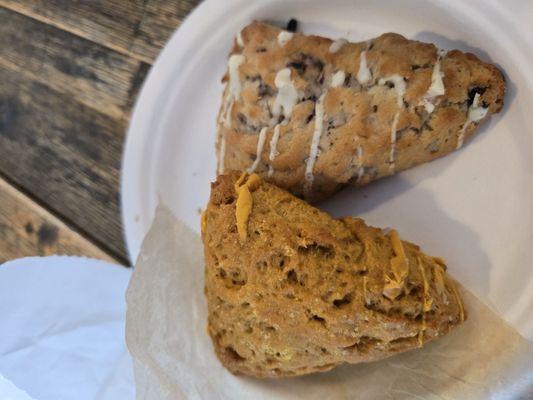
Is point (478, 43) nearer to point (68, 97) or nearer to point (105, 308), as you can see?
point (105, 308)

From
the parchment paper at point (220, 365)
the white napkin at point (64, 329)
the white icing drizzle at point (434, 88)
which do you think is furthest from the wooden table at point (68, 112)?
the white icing drizzle at point (434, 88)

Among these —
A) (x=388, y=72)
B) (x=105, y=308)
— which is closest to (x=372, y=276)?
(x=388, y=72)

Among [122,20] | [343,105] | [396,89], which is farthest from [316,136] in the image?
[122,20]

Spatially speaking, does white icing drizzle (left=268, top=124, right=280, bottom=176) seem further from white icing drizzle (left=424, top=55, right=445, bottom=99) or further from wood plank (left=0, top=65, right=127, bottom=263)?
wood plank (left=0, top=65, right=127, bottom=263)

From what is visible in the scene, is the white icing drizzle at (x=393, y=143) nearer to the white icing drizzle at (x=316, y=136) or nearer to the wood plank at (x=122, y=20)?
the white icing drizzle at (x=316, y=136)

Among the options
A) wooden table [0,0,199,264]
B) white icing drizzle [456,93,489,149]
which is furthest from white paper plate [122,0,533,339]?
wooden table [0,0,199,264]

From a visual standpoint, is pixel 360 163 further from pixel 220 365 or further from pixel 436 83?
pixel 220 365

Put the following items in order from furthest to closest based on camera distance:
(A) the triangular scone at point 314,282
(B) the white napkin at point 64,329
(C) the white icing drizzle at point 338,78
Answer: (B) the white napkin at point 64,329
(C) the white icing drizzle at point 338,78
(A) the triangular scone at point 314,282
